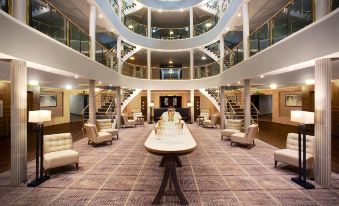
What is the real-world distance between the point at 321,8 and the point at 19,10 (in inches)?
273

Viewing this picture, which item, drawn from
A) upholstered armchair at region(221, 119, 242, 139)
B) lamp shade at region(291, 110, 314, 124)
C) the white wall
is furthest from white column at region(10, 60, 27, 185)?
the white wall

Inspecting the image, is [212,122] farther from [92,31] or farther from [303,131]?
[92,31]

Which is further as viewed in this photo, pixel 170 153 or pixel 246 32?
pixel 246 32

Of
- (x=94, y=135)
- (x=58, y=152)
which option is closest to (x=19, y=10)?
(x=58, y=152)

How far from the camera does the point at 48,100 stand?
15.3m

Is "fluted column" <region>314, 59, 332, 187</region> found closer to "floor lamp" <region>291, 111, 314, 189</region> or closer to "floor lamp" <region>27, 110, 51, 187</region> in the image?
"floor lamp" <region>291, 111, 314, 189</region>

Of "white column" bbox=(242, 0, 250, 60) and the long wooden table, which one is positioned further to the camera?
"white column" bbox=(242, 0, 250, 60)

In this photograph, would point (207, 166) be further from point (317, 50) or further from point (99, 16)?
point (99, 16)

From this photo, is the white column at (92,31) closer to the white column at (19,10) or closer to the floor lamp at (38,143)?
the white column at (19,10)

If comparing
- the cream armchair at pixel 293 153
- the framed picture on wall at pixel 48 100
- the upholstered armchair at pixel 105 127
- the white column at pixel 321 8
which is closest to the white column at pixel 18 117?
the upholstered armchair at pixel 105 127

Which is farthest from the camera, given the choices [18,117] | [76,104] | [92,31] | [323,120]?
[76,104]

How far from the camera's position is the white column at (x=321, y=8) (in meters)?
4.36

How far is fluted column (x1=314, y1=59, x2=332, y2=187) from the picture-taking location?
14.7 ft

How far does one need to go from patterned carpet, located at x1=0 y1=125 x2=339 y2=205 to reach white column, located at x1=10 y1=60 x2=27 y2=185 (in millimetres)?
414
